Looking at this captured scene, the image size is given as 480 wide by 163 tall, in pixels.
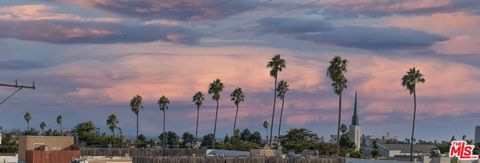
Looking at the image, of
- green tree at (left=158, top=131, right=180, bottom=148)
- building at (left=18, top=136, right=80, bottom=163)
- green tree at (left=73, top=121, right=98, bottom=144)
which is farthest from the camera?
green tree at (left=158, top=131, right=180, bottom=148)

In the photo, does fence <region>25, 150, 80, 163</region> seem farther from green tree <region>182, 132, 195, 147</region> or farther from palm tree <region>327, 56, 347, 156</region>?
green tree <region>182, 132, 195, 147</region>

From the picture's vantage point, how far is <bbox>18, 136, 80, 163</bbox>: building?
76.1 m

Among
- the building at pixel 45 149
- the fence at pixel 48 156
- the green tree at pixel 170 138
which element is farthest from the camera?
the green tree at pixel 170 138

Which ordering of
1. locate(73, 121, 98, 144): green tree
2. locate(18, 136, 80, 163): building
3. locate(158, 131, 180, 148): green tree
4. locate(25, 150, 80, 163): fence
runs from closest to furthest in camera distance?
1. locate(25, 150, 80, 163): fence
2. locate(18, 136, 80, 163): building
3. locate(73, 121, 98, 144): green tree
4. locate(158, 131, 180, 148): green tree

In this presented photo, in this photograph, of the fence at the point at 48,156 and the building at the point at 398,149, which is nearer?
the fence at the point at 48,156

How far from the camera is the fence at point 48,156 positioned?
75662mm

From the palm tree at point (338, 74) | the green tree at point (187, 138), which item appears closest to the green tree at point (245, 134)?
the green tree at point (187, 138)

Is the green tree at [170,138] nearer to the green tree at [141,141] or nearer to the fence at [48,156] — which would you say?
the green tree at [141,141]

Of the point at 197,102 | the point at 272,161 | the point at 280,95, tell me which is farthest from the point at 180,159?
the point at 197,102

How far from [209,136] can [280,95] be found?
28.3 meters

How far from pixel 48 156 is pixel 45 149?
2.85 metres

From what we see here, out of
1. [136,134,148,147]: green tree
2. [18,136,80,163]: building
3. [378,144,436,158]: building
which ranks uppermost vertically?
[18,136,80,163]: building

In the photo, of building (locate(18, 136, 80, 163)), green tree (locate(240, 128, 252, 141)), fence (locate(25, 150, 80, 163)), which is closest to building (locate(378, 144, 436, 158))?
green tree (locate(240, 128, 252, 141))

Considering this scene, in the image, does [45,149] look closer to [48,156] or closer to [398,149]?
[48,156]
